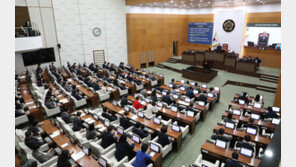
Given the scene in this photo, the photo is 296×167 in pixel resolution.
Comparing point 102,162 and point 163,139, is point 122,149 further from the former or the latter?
→ point 163,139

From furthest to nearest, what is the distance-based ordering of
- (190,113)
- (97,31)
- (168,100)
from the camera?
(97,31), (168,100), (190,113)

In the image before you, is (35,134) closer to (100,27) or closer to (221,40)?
(100,27)

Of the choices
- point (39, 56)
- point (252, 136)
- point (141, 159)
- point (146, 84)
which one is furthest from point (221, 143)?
point (39, 56)

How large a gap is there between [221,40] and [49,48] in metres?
15.9

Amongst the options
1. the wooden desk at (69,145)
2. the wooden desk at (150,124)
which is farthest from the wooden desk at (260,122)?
the wooden desk at (69,145)

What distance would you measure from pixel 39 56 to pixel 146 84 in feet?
29.4

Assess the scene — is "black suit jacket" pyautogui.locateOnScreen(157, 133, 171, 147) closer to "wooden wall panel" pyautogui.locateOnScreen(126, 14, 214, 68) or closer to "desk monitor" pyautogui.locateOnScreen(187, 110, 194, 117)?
"desk monitor" pyautogui.locateOnScreen(187, 110, 194, 117)

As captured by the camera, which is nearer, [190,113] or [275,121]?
[275,121]

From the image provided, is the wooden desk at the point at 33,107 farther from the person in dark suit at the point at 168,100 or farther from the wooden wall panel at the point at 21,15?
the wooden wall panel at the point at 21,15

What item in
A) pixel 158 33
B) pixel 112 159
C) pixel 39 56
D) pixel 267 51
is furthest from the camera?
pixel 158 33

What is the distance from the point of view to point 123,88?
35.6 feet

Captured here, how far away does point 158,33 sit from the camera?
1858cm

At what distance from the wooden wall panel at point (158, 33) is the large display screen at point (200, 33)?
44 centimetres

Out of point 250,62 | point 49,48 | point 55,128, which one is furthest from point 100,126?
point 250,62
